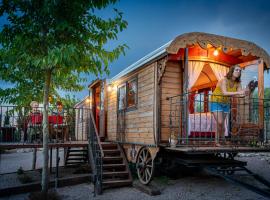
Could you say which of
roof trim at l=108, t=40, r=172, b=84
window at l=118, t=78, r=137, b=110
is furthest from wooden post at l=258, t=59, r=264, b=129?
window at l=118, t=78, r=137, b=110

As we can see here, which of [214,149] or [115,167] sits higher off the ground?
[214,149]

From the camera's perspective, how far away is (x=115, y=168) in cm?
913

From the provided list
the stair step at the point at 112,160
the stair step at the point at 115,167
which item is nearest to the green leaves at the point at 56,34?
the stair step at the point at 115,167

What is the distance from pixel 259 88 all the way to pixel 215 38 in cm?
202

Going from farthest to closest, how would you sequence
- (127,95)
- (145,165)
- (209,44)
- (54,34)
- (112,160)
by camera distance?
(127,95) → (112,160) → (145,165) → (209,44) → (54,34)

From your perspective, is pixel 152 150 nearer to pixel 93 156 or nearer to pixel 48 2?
pixel 93 156

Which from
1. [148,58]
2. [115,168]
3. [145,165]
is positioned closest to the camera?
[148,58]

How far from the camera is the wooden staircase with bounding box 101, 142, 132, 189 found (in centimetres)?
831

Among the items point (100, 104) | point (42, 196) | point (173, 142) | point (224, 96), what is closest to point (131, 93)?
point (173, 142)

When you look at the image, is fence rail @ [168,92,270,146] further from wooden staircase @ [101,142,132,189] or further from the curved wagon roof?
wooden staircase @ [101,142,132,189]

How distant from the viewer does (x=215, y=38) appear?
6.98m

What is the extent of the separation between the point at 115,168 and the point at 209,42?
508cm

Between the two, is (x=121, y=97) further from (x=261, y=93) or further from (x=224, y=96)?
(x=261, y=93)

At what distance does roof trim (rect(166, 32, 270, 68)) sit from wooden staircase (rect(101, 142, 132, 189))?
13.9 ft
